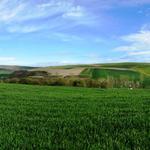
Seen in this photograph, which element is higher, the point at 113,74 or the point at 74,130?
the point at 74,130

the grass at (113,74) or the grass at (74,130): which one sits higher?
the grass at (74,130)

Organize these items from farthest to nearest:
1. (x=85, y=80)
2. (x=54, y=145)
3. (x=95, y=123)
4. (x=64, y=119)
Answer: (x=85, y=80)
(x=64, y=119)
(x=95, y=123)
(x=54, y=145)

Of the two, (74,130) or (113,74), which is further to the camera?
(113,74)

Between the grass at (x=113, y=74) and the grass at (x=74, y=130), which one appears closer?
the grass at (x=74, y=130)

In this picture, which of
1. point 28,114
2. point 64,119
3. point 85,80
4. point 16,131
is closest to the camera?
point 16,131

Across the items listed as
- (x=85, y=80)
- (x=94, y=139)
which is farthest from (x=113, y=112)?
(x=85, y=80)

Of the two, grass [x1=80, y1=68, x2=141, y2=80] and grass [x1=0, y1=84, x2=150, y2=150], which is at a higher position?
grass [x1=0, y1=84, x2=150, y2=150]

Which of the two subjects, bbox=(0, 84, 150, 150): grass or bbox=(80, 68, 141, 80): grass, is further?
bbox=(80, 68, 141, 80): grass

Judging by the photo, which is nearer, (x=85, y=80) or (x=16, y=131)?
(x=16, y=131)

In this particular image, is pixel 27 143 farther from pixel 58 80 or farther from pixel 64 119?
pixel 58 80

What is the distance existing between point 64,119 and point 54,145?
356 centimetres

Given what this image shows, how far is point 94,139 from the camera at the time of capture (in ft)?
30.9

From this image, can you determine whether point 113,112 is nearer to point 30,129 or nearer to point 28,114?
point 28,114

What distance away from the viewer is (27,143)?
29.9 feet
